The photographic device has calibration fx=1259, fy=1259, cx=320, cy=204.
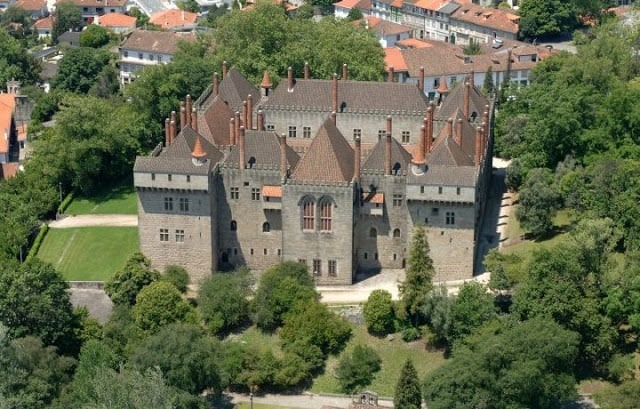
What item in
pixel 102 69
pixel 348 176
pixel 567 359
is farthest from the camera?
pixel 102 69

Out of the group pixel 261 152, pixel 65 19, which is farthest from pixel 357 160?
pixel 65 19

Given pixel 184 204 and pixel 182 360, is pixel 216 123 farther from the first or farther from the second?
pixel 182 360

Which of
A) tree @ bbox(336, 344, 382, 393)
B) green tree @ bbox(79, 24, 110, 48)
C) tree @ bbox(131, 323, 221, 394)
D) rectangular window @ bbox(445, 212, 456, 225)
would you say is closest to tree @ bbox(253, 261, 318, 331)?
tree @ bbox(336, 344, 382, 393)

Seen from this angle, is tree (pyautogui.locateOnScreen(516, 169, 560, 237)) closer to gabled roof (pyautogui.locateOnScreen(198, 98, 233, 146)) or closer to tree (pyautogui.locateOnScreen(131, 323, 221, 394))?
gabled roof (pyautogui.locateOnScreen(198, 98, 233, 146))

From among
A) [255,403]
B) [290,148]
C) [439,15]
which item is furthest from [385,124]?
[439,15]

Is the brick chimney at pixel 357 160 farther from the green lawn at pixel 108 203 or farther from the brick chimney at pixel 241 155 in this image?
the green lawn at pixel 108 203

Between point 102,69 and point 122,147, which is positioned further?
point 102,69

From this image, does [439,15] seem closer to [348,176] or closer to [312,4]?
[312,4]
